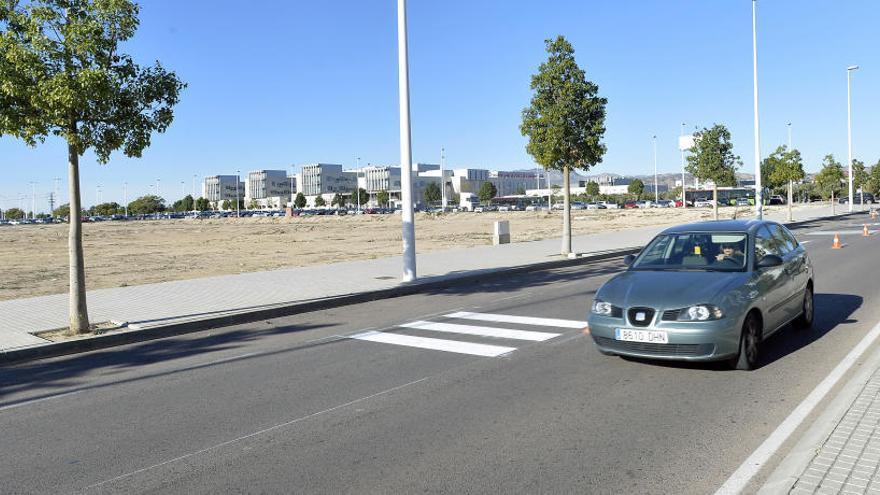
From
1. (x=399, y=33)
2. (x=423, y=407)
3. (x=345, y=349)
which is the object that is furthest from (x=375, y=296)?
(x=423, y=407)

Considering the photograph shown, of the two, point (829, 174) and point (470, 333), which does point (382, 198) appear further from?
point (470, 333)

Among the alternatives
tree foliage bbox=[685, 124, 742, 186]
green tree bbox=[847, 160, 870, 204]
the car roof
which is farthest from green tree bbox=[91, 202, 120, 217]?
the car roof

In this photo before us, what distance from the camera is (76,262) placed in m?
9.73

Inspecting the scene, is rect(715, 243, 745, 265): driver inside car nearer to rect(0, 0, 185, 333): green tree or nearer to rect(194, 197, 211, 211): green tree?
rect(0, 0, 185, 333): green tree

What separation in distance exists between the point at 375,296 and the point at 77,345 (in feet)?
18.0

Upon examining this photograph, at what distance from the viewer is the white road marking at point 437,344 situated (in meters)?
8.01

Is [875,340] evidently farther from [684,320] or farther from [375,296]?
[375,296]

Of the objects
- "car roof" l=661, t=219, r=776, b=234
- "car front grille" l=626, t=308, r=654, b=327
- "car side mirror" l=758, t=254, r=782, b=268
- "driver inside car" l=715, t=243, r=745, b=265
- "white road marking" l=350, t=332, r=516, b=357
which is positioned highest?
"car roof" l=661, t=219, r=776, b=234

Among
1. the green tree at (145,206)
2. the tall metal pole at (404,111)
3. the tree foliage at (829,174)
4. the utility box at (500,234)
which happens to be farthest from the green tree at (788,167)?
the green tree at (145,206)

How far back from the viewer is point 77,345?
9039mm

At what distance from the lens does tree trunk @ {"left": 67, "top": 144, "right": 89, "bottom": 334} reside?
9.60 metres

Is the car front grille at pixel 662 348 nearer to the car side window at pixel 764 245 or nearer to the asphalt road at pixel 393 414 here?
the asphalt road at pixel 393 414

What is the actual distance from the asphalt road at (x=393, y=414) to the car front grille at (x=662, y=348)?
283mm

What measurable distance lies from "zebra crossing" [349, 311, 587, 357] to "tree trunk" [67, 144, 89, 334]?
3.84 meters
